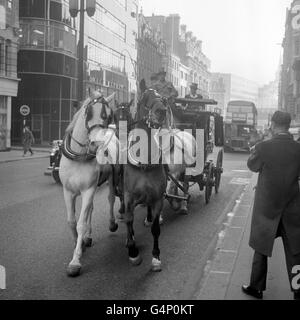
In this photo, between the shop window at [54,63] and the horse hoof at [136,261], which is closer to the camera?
the horse hoof at [136,261]

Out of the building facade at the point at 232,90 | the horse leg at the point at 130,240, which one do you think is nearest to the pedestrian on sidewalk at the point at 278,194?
the horse leg at the point at 130,240

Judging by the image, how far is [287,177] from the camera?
4.35m

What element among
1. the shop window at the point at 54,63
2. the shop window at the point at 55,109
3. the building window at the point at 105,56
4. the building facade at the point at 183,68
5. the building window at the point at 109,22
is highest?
the building window at the point at 109,22

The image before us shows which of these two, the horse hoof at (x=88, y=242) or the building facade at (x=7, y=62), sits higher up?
the building facade at (x=7, y=62)

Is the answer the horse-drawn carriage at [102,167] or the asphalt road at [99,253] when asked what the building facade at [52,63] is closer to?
the asphalt road at [99,253]

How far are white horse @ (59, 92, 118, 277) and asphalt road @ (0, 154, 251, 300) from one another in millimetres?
382

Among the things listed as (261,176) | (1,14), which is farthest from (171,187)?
(1,14)

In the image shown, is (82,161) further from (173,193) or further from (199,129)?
(199,129)

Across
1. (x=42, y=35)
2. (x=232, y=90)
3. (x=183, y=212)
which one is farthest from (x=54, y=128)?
(x=183, y=212)

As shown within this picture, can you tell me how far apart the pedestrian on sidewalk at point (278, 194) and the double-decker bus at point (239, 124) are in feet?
101

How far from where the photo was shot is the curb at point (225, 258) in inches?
187

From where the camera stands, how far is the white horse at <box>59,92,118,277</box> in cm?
518

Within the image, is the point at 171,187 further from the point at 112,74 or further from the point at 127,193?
the point at 112,74

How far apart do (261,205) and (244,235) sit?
279 centimetres
